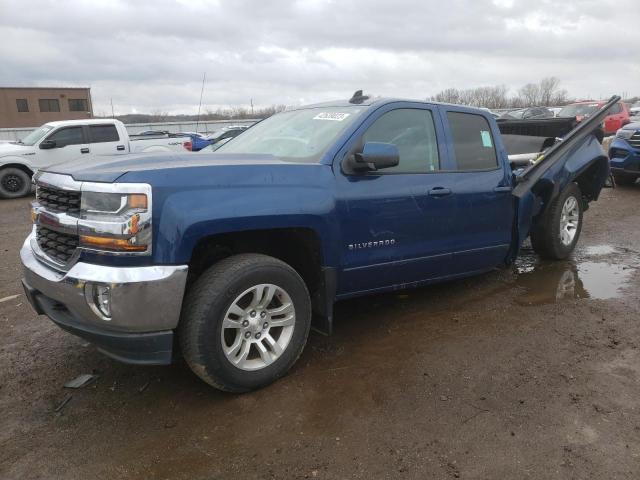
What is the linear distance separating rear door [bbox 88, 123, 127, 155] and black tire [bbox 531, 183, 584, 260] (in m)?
10.6

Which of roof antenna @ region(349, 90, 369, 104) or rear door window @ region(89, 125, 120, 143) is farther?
rear door window @ region(89, 125, 120, 143)

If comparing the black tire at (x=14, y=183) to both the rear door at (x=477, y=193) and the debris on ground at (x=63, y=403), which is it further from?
the rear door at (x=477, y=193)

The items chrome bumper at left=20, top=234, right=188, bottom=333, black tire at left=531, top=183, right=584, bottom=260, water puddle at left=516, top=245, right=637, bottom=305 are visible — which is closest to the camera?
chrome bumper at left=20, top=234, right=188, bottom=333

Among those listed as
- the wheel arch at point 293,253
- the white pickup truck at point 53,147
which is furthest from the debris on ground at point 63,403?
the white pickup truck at point 53,147

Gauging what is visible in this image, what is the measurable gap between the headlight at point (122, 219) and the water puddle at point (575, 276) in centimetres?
348

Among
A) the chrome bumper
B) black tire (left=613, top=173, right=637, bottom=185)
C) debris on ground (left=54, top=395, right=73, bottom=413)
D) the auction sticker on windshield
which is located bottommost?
debris on ground (left=54, top=395, right=73, bottom=413)

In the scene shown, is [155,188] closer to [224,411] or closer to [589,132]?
[224,411]

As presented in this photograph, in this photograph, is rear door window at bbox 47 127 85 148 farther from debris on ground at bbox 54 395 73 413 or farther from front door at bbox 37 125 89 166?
debris on ground at bbox 54 395 73 413

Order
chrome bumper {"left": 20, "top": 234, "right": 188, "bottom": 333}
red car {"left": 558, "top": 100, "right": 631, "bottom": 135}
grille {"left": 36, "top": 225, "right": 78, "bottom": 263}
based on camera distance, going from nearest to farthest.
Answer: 1. chrome bumper {"left": 20, "top": 234, "right": 188, "bottom": 333}
2. grille {"left": 36, "top": 225, "right": 78, "bottom": 263}
3. red car {"left": 558, "top": 100, "right": 631, "bottom": 135}

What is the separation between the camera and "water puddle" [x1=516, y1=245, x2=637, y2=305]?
4.81 metres

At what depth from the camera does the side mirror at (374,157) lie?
3365 millimetres

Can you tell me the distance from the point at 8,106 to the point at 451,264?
6026 centimetres

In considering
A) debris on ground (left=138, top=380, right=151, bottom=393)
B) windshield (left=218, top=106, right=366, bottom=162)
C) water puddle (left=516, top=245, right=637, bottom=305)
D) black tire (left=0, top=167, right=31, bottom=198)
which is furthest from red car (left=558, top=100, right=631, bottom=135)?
debris on ground (left=138, top=380, right=151, bottom=393)

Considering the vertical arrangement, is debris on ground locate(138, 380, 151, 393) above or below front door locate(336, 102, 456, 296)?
below
